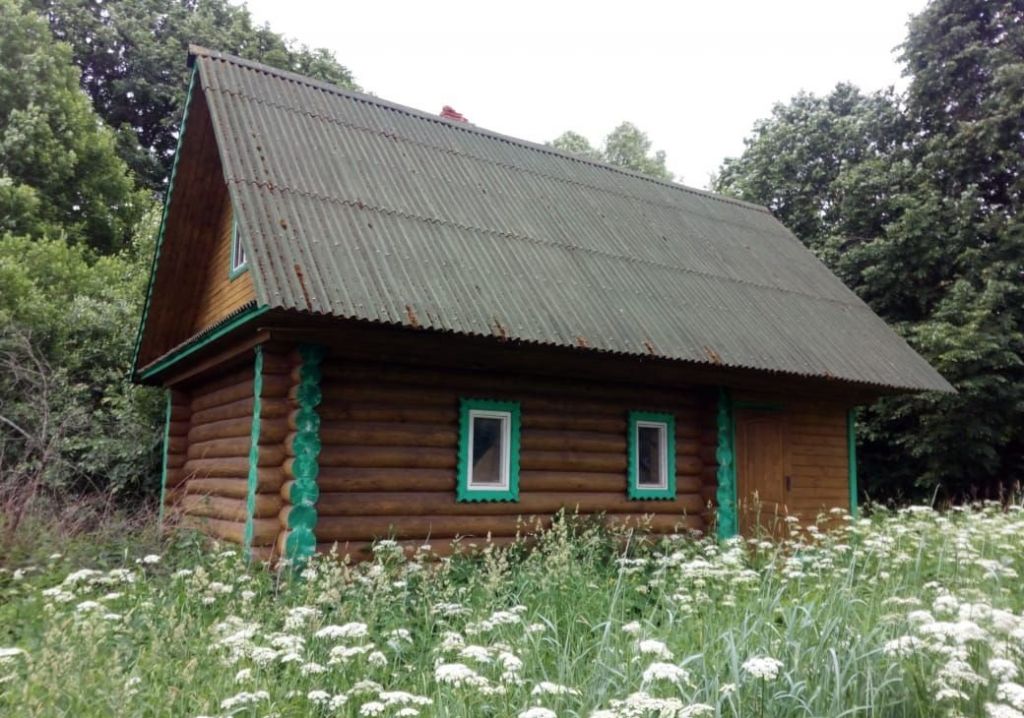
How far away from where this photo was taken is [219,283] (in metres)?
10.2

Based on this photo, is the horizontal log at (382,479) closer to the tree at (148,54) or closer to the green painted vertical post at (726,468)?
the green painted vertical post at (726,468)

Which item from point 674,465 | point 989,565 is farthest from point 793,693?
point 674,465

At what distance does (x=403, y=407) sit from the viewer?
8.21 metres

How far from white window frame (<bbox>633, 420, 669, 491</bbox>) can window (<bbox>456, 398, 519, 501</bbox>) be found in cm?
186

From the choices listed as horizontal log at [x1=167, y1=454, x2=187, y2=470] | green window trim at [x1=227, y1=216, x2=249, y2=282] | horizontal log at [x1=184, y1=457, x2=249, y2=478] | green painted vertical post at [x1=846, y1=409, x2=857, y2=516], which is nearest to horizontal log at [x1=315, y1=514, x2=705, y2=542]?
horizontal log at [x1=184, y1=457, x2=249, y2=478]

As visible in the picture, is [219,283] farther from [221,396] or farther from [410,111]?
[410,111]

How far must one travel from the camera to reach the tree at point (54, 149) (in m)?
19.9

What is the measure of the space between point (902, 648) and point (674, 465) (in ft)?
21.6

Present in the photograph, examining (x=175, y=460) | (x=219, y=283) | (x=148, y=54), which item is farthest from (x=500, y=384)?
(x=148, y=54)

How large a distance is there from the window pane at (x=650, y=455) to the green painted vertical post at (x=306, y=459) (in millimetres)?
4288

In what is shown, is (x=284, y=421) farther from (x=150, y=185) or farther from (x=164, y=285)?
(x=150, y=185)

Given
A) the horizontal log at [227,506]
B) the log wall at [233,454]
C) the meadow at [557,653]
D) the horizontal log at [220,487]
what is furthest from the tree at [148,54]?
the meadow at [557,653]

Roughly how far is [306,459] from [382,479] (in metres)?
0.90

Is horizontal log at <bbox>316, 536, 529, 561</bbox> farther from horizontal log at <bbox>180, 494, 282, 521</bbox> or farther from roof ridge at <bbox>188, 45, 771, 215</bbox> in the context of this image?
roof ridge at <bbox>188, 45, 771, 215</bbox>
